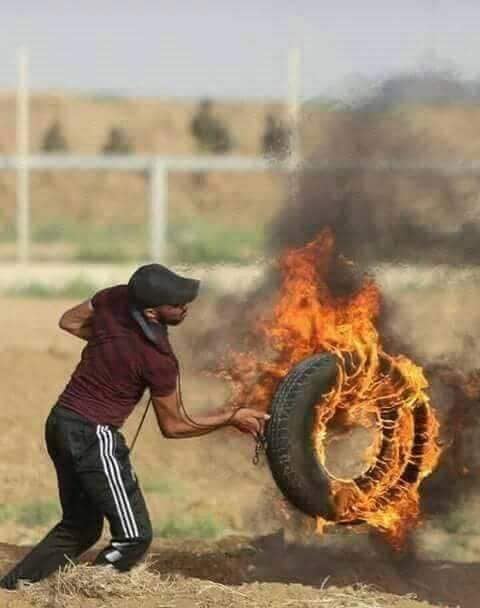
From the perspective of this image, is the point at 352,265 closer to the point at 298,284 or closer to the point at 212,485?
the point at 298,284

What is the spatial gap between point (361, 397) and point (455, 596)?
1.18 meters

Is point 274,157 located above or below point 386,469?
above

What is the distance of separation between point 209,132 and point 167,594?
163 ft

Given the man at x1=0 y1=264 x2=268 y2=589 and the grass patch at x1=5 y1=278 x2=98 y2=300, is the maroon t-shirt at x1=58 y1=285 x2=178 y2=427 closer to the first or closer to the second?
the man at x1=0 y1=264 x2=268 y2=589

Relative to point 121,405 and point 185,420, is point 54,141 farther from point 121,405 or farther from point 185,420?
point 185,420

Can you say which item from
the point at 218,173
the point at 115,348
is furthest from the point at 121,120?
the point at 115,348

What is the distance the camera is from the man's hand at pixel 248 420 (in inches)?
307

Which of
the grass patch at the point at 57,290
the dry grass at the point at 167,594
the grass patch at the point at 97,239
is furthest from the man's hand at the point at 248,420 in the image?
the grass patch at the point at 97,239

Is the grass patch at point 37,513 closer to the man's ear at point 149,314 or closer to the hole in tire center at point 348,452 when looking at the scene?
the hole in tire center at point 348,452

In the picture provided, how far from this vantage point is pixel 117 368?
779 cm

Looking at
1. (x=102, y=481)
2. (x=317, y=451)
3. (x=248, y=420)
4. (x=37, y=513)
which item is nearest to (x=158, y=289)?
(x=248, y=420)

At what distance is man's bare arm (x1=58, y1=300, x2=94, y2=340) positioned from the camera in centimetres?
805

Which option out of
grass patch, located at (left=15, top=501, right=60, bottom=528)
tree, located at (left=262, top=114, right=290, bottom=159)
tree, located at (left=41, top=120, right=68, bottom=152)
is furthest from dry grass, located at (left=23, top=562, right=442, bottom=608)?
tree, located at (left=41, top=120, right=68, bottom=152)

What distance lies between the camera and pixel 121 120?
62.4 m
